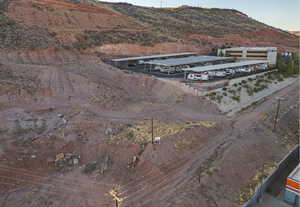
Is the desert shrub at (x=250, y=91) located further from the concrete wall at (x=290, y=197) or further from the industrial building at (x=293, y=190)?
the concrete wall at (x=290, y=197)

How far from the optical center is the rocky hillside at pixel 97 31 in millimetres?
40156

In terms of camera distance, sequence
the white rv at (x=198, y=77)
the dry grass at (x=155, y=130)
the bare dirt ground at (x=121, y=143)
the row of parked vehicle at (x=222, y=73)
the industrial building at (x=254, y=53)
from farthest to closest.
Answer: the industrial building at (x=254, y=53) → the row of parked vehicle at (x=222, y=73) → the white rv at (x=198, y=77) → the dry grass at (x=155, y=130) → the bare dirt ground at (x=121, y=143)

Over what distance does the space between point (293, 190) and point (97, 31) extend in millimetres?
46649

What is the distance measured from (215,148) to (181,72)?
917 inches

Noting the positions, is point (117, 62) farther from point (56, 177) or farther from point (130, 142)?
point (56, 177)

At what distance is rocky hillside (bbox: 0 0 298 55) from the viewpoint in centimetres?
4016

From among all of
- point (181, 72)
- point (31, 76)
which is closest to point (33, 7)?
point (31, 76)

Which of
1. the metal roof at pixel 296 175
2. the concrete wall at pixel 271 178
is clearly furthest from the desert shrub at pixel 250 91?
the metal roof at pixel 296 175

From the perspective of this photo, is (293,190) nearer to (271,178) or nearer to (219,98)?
(271,178)

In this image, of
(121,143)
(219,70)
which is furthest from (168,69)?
(121,143)

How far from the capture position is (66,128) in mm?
18109

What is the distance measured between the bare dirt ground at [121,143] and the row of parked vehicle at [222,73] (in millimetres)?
4989

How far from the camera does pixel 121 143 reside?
52.6 ft

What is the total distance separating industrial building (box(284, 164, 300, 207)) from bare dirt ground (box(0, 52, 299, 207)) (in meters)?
1.94
